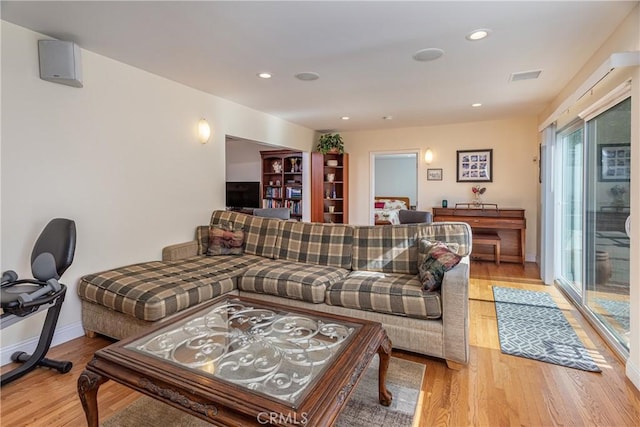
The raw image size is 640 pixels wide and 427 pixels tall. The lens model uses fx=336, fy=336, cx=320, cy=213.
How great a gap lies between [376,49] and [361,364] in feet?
7.52

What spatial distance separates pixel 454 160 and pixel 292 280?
4279 millimetres

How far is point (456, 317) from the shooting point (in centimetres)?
217

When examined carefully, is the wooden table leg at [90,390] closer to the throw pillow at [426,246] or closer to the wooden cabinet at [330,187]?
the throw pillow at [426,246]

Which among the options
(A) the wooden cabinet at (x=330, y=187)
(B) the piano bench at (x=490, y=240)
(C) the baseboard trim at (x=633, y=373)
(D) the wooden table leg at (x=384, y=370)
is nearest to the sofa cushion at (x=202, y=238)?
(D) the wooden table leg at (x=384, y=370)

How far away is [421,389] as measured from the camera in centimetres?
198

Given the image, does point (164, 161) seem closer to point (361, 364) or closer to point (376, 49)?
point (376, 49)

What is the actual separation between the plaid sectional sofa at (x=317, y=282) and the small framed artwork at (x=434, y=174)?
3.24m

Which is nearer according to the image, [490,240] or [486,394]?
[486,394]

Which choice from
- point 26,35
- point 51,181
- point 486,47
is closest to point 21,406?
point 51,181

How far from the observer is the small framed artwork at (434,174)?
592 cm

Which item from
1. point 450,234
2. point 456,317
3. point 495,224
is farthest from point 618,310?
point 495,224

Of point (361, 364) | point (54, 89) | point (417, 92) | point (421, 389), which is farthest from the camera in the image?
point (417, 92)

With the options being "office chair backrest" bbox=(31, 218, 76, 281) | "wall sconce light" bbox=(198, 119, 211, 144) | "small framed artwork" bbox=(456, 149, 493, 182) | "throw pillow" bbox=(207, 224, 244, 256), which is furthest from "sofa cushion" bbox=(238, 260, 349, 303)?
"small framed artwork" bbox=(456, 149, 493, 182)

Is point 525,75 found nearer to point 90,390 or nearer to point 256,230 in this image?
point 256,230
